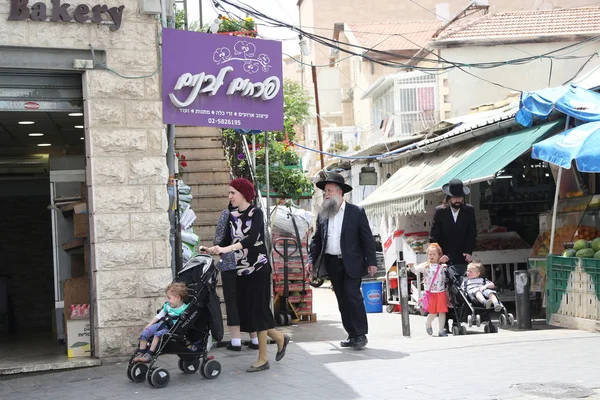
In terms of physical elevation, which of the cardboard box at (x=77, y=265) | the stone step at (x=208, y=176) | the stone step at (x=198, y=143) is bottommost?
the cardboard box at (x=77, y=265)

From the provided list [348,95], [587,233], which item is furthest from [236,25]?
[348,95]

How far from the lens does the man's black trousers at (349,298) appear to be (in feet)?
30.4

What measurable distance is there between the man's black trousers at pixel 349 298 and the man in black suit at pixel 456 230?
8.38 ft

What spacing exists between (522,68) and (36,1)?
84.9ft

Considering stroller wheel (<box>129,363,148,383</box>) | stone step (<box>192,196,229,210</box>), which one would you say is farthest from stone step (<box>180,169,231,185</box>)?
stroller wheel (<box>129,363,148,383</box>)

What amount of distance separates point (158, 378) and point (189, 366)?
61 cm

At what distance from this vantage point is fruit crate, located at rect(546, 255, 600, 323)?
34.2 ft

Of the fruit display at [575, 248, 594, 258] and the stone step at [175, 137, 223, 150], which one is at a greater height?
the stone step at [175, 137, 223, 150]

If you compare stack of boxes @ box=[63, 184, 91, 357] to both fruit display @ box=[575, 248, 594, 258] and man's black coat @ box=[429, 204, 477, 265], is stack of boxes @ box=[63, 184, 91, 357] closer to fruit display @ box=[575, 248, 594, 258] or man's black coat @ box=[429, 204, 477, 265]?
man's black coat @ box=[429, 204, 477, 265]

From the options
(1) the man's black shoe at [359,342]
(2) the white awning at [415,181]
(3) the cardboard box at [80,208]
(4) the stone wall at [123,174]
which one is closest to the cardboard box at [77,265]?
(3) the cardboard box at [80,208]

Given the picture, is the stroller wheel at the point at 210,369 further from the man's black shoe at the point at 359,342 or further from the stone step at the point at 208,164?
the stone step at the point at 208,164

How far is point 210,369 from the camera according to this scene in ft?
25.5

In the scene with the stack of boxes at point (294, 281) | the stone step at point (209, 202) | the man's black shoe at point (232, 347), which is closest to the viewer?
the man's black shoe at point (232, 347)

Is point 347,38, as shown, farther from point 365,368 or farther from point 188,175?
point 365,368
